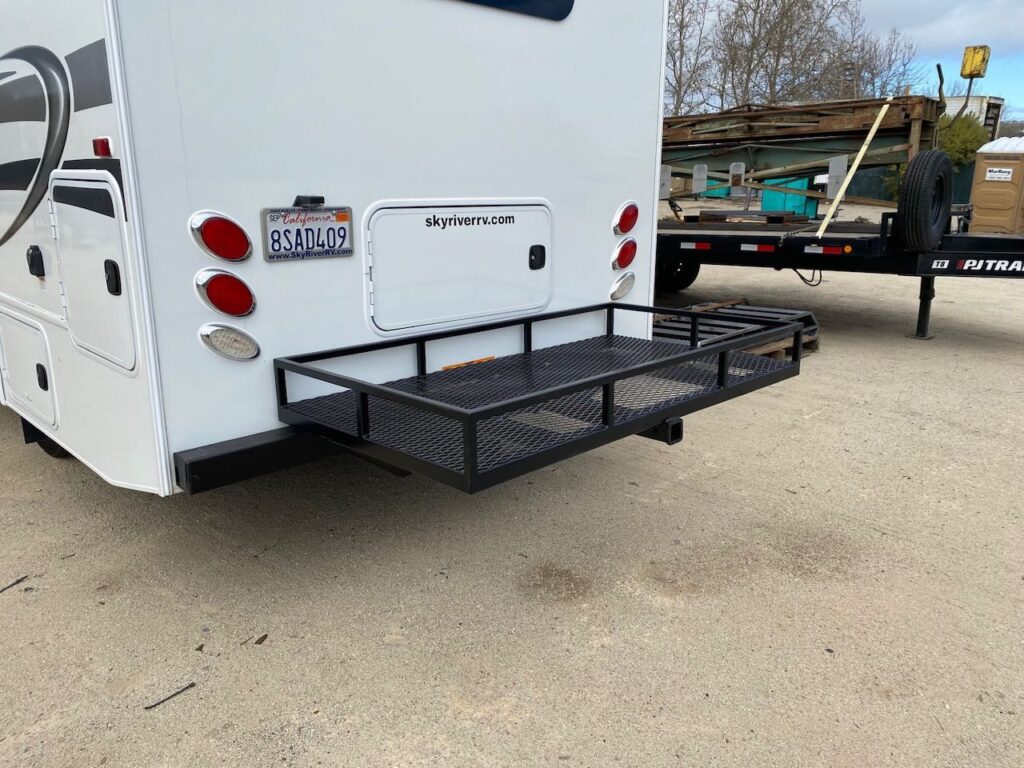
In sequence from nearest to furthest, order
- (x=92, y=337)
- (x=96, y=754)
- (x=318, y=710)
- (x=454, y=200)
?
(x=96, y=754) → (x=318, y=710) → (x=92, y=337) → (x=454, y=200)

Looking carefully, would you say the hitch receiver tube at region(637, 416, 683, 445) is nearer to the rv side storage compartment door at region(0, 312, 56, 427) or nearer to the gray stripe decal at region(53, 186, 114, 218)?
the gray stripe decal at region(53, 186, 114, 218)

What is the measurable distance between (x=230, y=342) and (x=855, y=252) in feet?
19.8

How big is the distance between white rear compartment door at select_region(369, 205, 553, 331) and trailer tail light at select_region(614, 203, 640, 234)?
481mm

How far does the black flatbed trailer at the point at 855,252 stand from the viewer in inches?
276

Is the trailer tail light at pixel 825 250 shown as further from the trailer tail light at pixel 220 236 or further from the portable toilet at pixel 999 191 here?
the portable toilet at pixel 999 191

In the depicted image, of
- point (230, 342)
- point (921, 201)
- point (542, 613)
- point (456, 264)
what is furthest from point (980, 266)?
point (230, 342)

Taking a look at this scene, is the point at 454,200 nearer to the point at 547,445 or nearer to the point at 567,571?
the point at 547,445

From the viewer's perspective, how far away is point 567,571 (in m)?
3.43

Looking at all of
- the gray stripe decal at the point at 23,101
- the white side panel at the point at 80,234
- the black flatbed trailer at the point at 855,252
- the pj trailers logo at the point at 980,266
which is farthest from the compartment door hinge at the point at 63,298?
the pj trailers logo at the point at 980,266

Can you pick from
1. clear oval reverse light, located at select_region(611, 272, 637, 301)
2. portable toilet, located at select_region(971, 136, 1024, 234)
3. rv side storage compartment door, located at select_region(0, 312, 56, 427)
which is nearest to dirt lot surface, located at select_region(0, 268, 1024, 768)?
rv side storage compartment door, located at select_region(0, 312, 56, 427)

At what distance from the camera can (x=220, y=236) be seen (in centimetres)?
270

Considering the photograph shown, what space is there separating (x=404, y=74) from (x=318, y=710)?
2.28 metres

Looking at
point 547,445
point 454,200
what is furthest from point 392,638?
point 454,200

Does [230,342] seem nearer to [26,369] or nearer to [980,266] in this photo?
[26,369]
